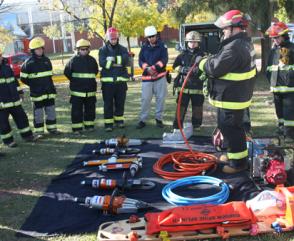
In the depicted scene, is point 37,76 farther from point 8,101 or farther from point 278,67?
point 278,67

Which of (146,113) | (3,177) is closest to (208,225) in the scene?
(3,177)

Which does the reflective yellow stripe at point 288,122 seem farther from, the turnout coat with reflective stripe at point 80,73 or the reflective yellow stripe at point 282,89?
the turnout coat with reflective stripe at point 80,73

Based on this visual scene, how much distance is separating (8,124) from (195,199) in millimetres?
4390

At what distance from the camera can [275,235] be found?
3.67 meters

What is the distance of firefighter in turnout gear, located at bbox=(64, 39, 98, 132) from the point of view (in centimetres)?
761

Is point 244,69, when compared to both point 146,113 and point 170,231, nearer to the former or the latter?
point 170,231

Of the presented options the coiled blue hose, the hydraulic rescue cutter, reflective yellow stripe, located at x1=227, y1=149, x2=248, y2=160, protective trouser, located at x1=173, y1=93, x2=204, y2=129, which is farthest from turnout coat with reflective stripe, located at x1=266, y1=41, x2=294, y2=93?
the hydraulic rescue cutter

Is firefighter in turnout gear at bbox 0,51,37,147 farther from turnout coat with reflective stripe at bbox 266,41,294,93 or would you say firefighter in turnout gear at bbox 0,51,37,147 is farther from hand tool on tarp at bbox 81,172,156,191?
turnout coat with reflective stripe at bbox 266,41,294,93

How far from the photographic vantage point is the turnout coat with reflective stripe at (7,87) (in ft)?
22.9

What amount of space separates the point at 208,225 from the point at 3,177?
3526mm

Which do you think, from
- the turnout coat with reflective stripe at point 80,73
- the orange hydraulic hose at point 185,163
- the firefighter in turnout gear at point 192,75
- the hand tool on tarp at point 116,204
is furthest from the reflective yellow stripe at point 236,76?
the turnout coat with reflective stripe at point 80,73

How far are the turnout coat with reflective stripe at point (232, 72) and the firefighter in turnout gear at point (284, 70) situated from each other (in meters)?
1.53

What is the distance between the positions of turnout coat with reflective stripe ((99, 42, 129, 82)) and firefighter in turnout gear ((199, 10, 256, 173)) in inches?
115

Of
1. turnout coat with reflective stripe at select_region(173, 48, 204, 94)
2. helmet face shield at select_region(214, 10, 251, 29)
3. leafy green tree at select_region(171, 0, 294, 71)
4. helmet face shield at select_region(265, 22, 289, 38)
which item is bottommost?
turnout coat with reflective stripe at select_region(173, 48, 204, 94)
